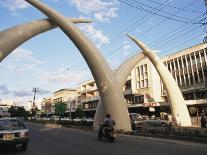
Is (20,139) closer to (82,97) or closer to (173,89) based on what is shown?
(173,89)

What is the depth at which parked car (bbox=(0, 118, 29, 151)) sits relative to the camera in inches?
452

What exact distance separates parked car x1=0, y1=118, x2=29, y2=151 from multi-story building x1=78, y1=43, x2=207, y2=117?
40584 millimetres

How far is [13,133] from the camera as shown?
38.3 ft

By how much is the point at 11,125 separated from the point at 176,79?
47558mm

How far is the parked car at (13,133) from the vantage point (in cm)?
1147

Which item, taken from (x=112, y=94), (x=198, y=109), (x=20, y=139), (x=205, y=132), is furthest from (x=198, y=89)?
(x=20, y=139)

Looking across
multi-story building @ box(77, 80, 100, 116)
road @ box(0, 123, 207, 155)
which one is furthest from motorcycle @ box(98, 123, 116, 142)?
multi-story building @ box(77, 80, 100, 116)

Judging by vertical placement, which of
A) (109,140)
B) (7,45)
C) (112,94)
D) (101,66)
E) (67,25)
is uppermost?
(67,25)

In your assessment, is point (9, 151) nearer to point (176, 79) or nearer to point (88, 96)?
point (176, 79)

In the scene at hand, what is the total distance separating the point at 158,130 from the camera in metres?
21.6

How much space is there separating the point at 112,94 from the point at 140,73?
4133 centimetres

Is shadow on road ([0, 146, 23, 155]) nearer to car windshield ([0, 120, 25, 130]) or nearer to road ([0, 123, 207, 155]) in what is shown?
road ([0, 123, 207, 155])

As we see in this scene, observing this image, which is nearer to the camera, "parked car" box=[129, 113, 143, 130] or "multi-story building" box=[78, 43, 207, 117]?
"parked car" box=[129, 113, 143, 130]

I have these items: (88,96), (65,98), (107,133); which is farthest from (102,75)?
(65,98)
